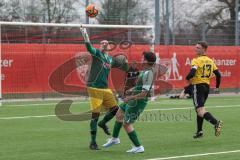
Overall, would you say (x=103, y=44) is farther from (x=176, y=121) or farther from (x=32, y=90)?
(x=32, y=90)

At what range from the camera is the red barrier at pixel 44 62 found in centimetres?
2523

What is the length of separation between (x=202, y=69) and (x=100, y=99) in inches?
99.3

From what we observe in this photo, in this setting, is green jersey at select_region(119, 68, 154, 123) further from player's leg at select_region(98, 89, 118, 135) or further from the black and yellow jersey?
the black and yellow jersey

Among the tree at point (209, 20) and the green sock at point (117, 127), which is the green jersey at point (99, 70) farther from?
the tree at point (209, 20)

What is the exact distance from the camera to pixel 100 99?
11.8 metres

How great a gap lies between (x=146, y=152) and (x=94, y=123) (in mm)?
1223

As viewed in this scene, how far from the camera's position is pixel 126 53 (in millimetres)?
28031

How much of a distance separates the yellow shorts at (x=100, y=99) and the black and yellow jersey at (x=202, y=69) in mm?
2056

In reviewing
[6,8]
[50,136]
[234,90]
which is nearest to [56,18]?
[6,8]

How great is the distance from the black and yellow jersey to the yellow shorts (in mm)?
2056

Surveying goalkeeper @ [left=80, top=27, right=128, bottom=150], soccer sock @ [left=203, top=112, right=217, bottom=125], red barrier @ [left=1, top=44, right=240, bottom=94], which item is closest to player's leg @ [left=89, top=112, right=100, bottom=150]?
goalkeeper @ [left=80, top=27, right=128, bottom=150]

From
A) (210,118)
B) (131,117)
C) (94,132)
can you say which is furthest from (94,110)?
(210,118)

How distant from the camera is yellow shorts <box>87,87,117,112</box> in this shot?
1172 cm

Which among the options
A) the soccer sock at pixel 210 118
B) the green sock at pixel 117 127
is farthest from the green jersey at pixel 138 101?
the soccer sock at pixel 210 118
